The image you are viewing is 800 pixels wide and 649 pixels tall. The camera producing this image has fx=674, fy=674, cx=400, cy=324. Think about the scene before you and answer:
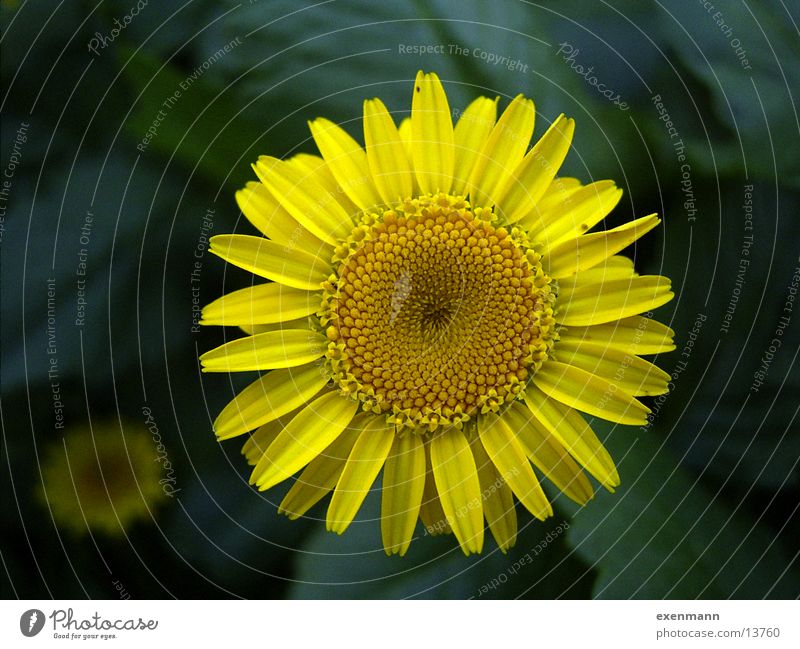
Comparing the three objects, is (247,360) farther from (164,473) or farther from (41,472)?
(41,472)

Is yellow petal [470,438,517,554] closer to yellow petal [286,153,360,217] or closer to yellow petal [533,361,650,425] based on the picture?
yellow petal [533,361,650,425]

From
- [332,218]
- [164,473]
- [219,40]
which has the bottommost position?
[164,473]

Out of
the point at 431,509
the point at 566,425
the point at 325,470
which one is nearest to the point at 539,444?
the point at 566,425

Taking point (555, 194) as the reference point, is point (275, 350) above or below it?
below

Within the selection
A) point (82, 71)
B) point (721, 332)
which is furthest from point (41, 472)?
point (721, 332)

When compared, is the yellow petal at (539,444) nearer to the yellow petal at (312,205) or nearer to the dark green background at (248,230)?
the dark green background at (248,230)

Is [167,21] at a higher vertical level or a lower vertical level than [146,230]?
higher
